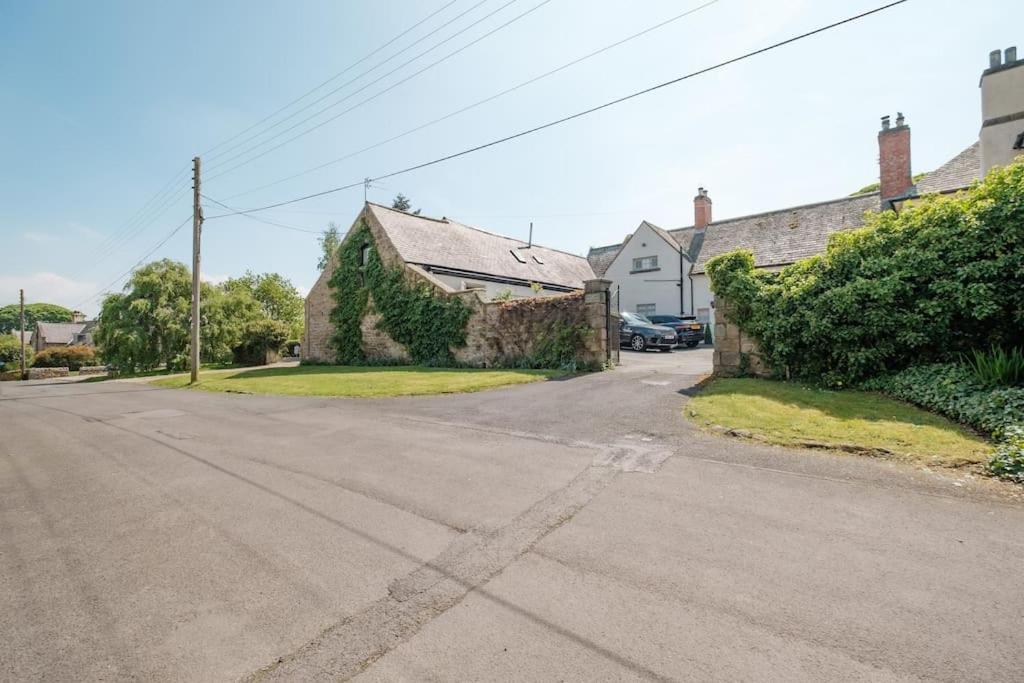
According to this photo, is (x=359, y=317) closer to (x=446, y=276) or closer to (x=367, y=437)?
(x=446, y=276)

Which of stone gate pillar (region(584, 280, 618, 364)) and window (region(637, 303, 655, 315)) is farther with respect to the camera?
window (region(637, 303, 655, 315))

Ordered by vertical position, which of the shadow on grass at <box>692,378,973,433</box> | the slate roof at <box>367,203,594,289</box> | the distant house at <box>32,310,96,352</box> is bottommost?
the shadow on grass at <box>692,378,973,433</box>

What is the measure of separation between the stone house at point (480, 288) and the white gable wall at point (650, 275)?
127 inches

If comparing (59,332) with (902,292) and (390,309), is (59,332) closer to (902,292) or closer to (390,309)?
(390,309)

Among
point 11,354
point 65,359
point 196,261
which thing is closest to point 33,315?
point 11,354

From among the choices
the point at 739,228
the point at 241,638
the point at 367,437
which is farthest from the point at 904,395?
the point at 739,228

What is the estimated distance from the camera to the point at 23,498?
4824mm

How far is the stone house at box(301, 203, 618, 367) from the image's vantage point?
14.8m

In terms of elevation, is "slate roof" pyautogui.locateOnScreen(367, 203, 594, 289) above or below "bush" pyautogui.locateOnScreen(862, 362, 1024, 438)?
above

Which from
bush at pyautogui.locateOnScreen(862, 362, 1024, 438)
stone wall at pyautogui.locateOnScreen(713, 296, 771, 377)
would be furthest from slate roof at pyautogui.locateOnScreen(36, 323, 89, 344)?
bush at pyautogui.locateOnScreen(862, 362, 1024, 438)

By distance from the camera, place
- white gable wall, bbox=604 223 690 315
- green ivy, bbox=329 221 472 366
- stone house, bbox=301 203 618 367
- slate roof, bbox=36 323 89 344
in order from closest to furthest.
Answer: stone house, bbox=301 203 618 367 < green ivy, bbox=329 221 472 366 < white gable wall, bbox=604 223 690 315 < slate roof, bbox=36 323 89 344

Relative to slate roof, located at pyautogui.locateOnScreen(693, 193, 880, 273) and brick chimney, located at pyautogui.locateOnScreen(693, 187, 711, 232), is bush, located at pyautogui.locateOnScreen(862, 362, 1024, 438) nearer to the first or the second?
slate roof, located at pyautogui.locateOnScreen(693, 193, 880, 273)

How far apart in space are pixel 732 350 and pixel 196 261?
21.3 metres

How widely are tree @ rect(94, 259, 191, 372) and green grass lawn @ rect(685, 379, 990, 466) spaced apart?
31427 mm
